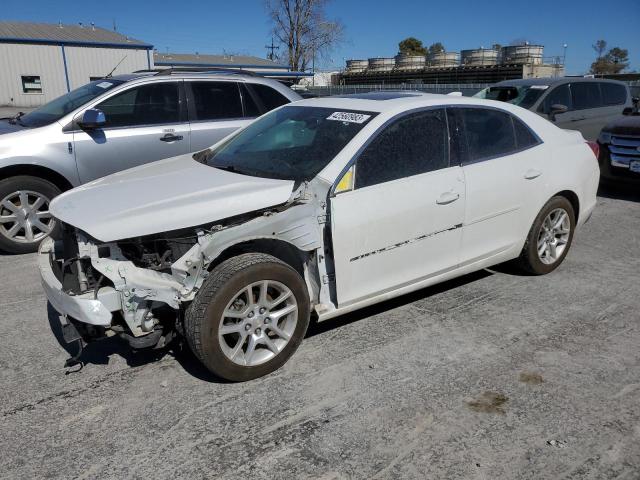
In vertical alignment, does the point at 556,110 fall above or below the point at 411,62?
below

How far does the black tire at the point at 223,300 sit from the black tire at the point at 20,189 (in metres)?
3.36

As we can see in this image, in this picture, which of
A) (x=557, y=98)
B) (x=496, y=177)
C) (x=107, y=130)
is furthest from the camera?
(x=557, y=98)

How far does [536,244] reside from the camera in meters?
→ 4.77

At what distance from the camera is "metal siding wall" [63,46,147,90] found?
3722 cm

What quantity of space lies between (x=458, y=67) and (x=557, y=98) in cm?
3899

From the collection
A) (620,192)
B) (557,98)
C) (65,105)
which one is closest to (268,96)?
(65,105)

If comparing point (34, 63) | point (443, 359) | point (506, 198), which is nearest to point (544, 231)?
point (506, 198)

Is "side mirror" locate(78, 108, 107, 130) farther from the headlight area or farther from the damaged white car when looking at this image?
the headlight area

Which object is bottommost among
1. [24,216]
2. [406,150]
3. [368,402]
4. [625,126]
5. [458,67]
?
[368,402]

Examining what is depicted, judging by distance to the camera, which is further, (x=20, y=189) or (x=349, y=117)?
(x=20, y=189)

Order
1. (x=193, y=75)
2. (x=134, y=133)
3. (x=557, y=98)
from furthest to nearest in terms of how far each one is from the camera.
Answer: (x=557, y=98) → (x=193, y=75) → (x=134, y=133)

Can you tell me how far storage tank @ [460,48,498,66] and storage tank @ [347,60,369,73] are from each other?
11682 millimetres

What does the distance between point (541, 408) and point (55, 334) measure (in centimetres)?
331

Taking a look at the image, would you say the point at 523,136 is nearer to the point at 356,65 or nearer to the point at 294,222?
the point at 294,222
